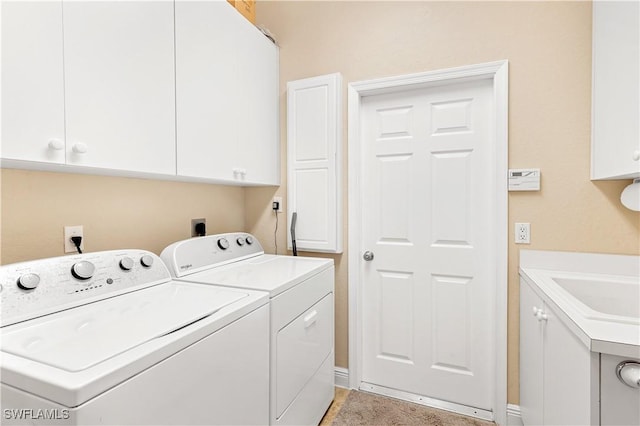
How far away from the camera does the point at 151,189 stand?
1.70m

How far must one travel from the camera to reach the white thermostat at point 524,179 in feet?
5.62

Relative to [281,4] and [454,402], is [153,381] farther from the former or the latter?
[281,4]

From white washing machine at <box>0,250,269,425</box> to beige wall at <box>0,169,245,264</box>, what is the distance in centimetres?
23

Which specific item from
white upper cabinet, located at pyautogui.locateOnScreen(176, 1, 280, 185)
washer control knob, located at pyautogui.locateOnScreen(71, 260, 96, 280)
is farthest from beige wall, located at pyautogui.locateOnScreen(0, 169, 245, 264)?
white upper cabinet, located at pyautogui.locateOnScreen(176, 1, 280, 185)

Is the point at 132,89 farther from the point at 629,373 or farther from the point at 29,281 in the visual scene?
the point at 629,373

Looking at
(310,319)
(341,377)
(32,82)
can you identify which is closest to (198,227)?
(310,319)

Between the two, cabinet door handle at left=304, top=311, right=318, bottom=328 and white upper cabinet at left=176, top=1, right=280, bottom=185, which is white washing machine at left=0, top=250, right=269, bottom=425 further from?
white upper cabinet at left=176, top=1, right=280, bottom=185

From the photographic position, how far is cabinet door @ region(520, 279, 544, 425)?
1354mm

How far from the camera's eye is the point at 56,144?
982mm

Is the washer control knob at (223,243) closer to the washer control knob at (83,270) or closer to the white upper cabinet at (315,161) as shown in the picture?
the white upper cabinet at (315,161)

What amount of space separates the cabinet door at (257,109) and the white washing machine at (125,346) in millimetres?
869

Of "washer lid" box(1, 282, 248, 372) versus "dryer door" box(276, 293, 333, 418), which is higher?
"washer lid" box(1, 282, 248, 372)

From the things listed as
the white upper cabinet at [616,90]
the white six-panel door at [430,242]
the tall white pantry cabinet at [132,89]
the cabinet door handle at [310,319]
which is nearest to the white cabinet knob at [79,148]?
the tall white pantry cabinet at [132,89]

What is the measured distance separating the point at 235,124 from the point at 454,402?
7.12ft
